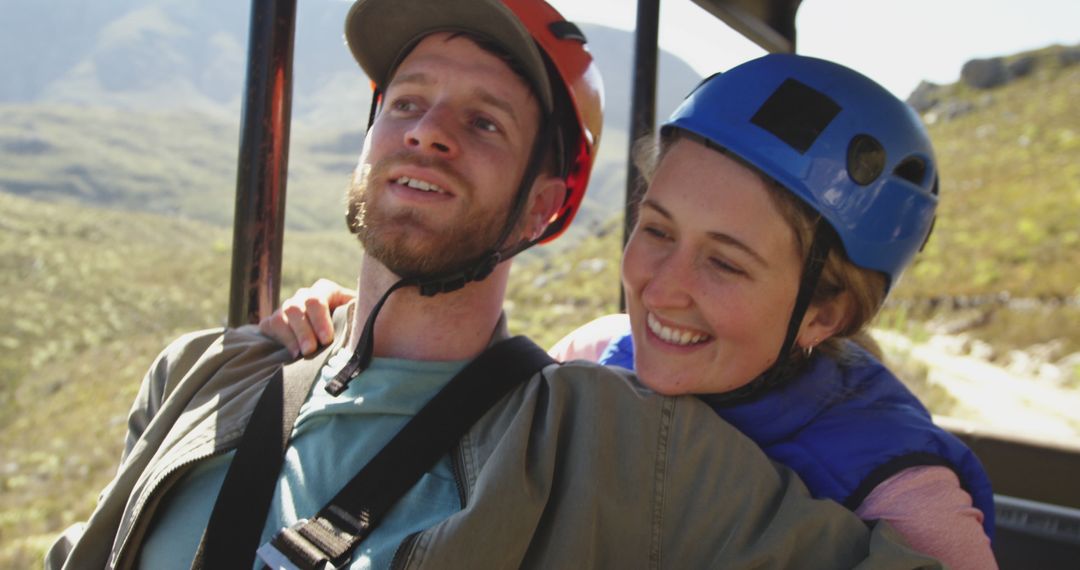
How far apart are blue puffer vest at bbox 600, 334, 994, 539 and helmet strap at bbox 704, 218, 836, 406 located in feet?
0.07

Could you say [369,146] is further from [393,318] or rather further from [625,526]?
[625,526]

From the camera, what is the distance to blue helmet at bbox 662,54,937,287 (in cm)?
190

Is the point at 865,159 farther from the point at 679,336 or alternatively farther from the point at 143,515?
the point at 143,515

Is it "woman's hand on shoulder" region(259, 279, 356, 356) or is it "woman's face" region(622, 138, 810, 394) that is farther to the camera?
"woman's hand on shoulder" region(259, 279, 356, 356)

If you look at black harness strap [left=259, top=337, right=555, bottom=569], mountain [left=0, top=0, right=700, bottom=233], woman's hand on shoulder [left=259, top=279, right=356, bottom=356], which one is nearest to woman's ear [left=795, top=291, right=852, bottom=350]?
black harness strap [left=259, top=337, right=555, bottom=569]

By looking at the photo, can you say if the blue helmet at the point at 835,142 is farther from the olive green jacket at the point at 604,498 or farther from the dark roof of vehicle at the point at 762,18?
the dark roof of vehicle at the point at 762,18

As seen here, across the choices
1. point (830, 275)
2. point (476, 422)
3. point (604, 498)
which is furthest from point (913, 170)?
point (476, 422)

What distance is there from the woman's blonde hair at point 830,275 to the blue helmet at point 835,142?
2 cm

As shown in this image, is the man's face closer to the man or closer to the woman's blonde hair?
the man

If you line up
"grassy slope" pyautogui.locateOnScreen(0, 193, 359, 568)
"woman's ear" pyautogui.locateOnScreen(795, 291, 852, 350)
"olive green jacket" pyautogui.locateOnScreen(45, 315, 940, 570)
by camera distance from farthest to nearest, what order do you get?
"grassy slope" pyautogui.locateOnScreen(0, 193, 359, 568) → "woman's ear" pyautogui.locateOnScreen(795, 291, 852, 350) → "olive green jacket" pyautogui.locateOnScreen(45, 315, 940, 570)

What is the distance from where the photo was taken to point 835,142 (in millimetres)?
1920

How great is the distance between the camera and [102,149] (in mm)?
83625

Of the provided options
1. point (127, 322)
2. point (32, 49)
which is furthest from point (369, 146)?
point (32, 49)

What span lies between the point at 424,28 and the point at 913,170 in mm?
1457
